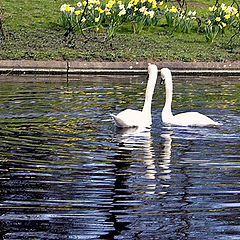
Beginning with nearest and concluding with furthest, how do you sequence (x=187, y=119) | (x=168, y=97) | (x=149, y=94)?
(x=187, y=119), (x=149, y=94), (x=168, y=97)

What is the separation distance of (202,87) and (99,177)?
685 cm

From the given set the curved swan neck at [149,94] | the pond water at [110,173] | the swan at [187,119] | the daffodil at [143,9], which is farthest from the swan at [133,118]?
the daffodil at [143,9]

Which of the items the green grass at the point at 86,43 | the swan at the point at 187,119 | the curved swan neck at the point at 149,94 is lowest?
the green grass at the point at 86,43

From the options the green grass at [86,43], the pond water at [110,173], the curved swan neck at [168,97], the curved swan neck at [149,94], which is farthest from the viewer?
the green grass at [86,43]

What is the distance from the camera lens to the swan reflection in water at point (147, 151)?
6.03 meters

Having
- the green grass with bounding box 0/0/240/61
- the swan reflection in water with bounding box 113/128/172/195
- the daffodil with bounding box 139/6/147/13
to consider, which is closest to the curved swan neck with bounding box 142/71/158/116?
the swan reflection in water with bounding box 113/128/172/195

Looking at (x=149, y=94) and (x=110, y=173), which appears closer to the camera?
(x=110, y=173)

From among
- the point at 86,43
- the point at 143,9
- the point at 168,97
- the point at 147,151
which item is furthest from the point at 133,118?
the point at 143,9

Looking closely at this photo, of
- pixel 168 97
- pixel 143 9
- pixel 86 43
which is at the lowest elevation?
pixel 86 43

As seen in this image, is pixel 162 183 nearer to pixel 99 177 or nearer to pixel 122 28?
pixel 99 177

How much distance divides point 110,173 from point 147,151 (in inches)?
43.3

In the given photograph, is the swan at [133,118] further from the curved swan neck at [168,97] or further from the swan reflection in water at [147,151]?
the curved swan neck at [168,97]

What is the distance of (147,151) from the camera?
7184 millimetres

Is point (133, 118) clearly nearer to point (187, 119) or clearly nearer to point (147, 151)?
point (187, 119)
